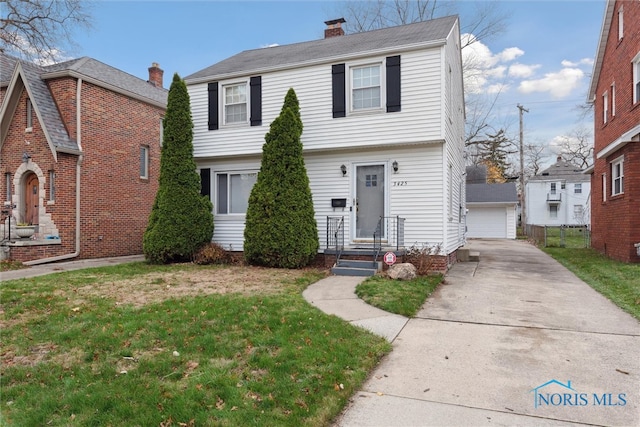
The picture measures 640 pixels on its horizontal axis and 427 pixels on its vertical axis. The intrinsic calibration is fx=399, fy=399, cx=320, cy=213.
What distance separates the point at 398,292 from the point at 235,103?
7.64m

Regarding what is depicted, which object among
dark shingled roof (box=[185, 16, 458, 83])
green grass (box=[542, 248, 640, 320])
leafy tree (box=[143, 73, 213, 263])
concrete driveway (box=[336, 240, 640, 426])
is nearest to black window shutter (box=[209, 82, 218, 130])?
dark shingled roof (box=[185, 16, 458, 83])

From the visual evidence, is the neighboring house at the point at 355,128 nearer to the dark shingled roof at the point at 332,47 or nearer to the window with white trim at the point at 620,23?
the dark shingled roof at the point at 332,47

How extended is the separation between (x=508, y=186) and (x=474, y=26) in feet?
36.2

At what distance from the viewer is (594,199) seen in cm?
1620

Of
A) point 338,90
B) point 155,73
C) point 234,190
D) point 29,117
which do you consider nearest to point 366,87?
point 338,90

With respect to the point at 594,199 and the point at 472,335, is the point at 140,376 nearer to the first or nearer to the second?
the point at 472,335

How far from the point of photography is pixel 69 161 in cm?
1192

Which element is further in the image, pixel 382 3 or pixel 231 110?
pixel 382 3

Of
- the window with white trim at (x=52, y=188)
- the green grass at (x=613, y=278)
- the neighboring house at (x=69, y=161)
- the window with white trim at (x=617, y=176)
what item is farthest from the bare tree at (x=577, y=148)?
the window with white trim at (x=52, y=188)

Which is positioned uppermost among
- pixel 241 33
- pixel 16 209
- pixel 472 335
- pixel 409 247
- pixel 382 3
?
pixel 382 3

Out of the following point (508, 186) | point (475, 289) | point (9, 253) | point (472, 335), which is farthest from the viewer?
point (508, 186)

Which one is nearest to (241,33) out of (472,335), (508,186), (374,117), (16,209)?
(374,117)

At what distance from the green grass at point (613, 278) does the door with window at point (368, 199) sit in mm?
4818

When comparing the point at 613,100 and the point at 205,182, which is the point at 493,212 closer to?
the point at 613,100
